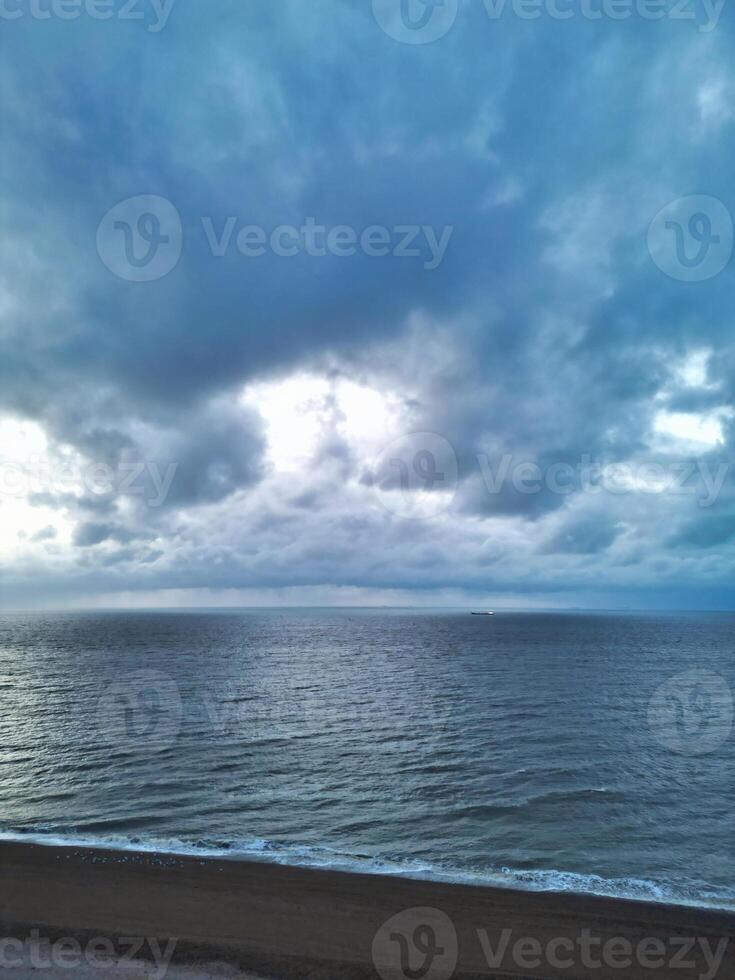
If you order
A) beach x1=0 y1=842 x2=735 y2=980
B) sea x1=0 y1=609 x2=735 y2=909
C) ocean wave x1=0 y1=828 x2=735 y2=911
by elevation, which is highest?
beach x1=0 y1=842 x2=735 y2=980

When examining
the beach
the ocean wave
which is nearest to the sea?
the ocean wave

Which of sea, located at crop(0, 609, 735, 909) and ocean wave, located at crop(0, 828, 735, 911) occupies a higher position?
ocean wave, located at crop(0, 828, 735, 911)

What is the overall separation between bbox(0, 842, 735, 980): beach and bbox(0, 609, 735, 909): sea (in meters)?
2.02

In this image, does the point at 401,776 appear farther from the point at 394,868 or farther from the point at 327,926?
the point at 327,926

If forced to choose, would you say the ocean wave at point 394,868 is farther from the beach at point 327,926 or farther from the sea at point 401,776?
the beach at point 327,926

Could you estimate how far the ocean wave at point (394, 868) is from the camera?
54.6 feet

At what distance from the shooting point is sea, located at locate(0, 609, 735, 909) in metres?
19.4

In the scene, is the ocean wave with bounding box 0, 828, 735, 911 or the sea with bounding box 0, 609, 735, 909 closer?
the ocean wave with bounding box 0, 828, 735, 911

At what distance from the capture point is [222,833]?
2122 cm

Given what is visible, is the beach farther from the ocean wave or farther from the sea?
the sea

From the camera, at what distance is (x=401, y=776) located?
28.5 meters

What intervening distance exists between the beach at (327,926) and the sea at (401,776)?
2.02 m

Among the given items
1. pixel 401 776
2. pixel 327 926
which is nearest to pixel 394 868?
pixel 327 926

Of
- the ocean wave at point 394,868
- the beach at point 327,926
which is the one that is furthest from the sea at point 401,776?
the beach at point 327,926
